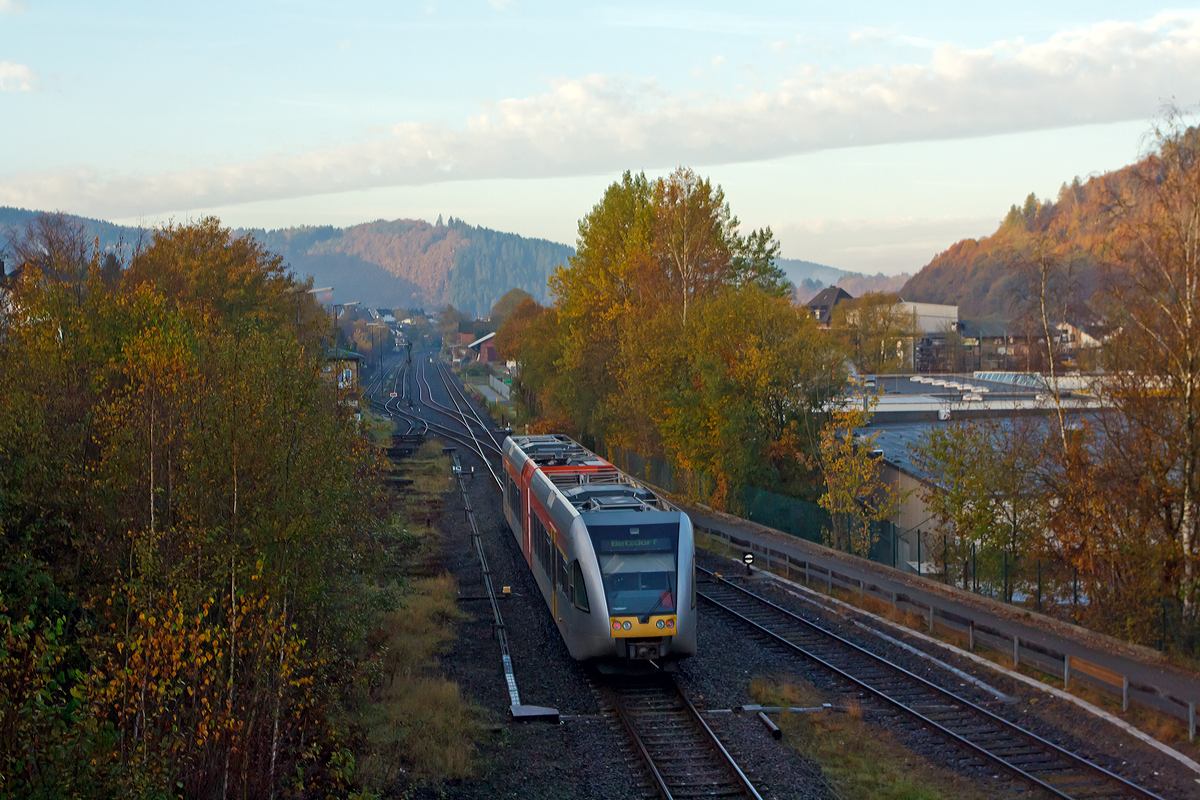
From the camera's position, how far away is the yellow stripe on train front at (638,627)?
14719 millimetres

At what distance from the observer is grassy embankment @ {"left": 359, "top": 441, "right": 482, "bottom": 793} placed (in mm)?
11953

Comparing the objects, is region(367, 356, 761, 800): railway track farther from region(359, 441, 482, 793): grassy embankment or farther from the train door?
the train door

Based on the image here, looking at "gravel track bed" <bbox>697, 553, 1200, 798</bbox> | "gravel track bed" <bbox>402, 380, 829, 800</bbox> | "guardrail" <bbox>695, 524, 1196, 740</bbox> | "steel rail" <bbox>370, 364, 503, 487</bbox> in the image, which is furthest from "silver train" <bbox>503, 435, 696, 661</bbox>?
"steel rail" <bbox>370, 364, 503, 487</bbox>

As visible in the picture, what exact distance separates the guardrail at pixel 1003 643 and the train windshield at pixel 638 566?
5974mm

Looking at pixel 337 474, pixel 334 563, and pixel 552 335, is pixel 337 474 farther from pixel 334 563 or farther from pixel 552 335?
pixel 552 335

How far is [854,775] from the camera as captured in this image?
11.9m

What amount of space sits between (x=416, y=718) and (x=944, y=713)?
7.69m

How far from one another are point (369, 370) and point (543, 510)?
108188 millimetres

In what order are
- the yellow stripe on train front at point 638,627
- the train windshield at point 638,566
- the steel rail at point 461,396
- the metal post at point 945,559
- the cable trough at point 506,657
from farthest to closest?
the steel rail at point 461,396
the metal post at point 945,559
the train windshield at point 638,566
the yellow stripe on train front at point 638,627
the cable trough at point 506,657

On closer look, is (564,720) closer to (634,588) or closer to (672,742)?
(672,742)

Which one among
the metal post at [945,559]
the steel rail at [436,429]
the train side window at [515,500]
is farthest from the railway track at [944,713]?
the steel rail at [436,429]

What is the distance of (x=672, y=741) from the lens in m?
13.1

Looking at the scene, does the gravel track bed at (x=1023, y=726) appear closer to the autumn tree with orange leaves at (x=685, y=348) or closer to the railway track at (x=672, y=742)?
the railway track at (x=672, y=742)

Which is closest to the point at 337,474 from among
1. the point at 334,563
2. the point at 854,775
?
the point at 334,563
